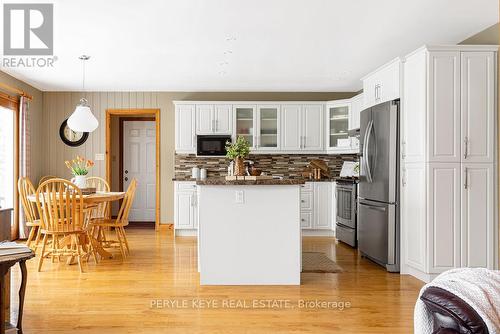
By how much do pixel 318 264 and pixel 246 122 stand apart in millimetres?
3135

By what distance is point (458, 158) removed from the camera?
3936mm

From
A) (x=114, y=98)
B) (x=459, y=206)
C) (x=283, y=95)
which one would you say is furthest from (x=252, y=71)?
(x=459, y=206)

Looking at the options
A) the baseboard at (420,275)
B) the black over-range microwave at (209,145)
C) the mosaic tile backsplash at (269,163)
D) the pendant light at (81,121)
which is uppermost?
the pendant light at (81,121)

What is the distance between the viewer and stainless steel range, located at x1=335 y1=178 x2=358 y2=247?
5.69m

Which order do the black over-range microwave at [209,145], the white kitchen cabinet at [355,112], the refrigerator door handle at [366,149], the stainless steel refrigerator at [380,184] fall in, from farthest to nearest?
the black over-range microwave at [209,145], the white kitchen cabinet at [355,112], the refrigerator door handle at [366,149], the stainless steel refrigerator at [380,184]

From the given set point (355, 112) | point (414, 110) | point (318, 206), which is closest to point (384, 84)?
point (414, 110)

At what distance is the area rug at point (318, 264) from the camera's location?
4.43 meters

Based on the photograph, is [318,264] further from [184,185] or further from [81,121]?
[81,121]

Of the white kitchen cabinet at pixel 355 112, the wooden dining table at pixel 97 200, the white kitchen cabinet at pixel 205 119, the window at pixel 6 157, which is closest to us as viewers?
the wooden dining table at pixel 97 200

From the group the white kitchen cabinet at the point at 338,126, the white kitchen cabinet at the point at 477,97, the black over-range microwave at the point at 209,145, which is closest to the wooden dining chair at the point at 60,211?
the black over-range microwave at the point at 209,145

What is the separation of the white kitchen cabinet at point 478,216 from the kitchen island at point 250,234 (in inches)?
61.4

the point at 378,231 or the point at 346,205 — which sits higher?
the point at 346,205

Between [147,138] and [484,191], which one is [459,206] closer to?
[484,191]

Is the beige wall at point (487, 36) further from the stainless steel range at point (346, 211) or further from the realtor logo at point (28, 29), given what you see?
the realtor logo at point (28, 29)
